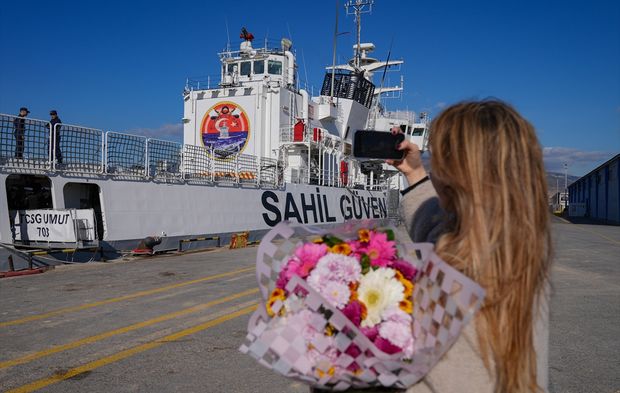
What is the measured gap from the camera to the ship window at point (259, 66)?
23.6m

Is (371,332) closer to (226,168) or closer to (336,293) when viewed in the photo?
(336,293)

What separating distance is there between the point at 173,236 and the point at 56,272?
441 centimetres

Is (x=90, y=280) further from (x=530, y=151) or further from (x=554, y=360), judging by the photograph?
(x=530, y=151)

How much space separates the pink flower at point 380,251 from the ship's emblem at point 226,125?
20.3m

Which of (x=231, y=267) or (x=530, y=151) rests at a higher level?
(x=530, y=151)

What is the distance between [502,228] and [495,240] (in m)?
0.04

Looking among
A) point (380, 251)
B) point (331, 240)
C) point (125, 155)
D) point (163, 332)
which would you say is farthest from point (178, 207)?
point (380, 251)

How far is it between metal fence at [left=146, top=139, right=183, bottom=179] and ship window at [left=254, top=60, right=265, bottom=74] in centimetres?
931

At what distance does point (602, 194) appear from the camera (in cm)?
4875

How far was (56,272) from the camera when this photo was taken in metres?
10.5

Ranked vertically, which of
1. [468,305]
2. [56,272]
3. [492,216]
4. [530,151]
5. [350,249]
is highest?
[530,151]

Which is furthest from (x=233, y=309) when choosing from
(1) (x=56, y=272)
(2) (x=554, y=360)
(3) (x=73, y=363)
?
(1) (x=56, y=272)

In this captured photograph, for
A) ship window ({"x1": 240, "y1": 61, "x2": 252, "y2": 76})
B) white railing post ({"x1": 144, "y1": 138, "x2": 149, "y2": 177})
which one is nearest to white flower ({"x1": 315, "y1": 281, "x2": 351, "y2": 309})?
white railing post ({"x1": 144, "y1": 138, "x2": 149, "y2": 177})

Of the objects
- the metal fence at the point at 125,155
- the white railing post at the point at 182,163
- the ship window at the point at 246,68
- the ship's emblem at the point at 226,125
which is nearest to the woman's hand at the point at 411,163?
the metal fence at the point at 125,155
